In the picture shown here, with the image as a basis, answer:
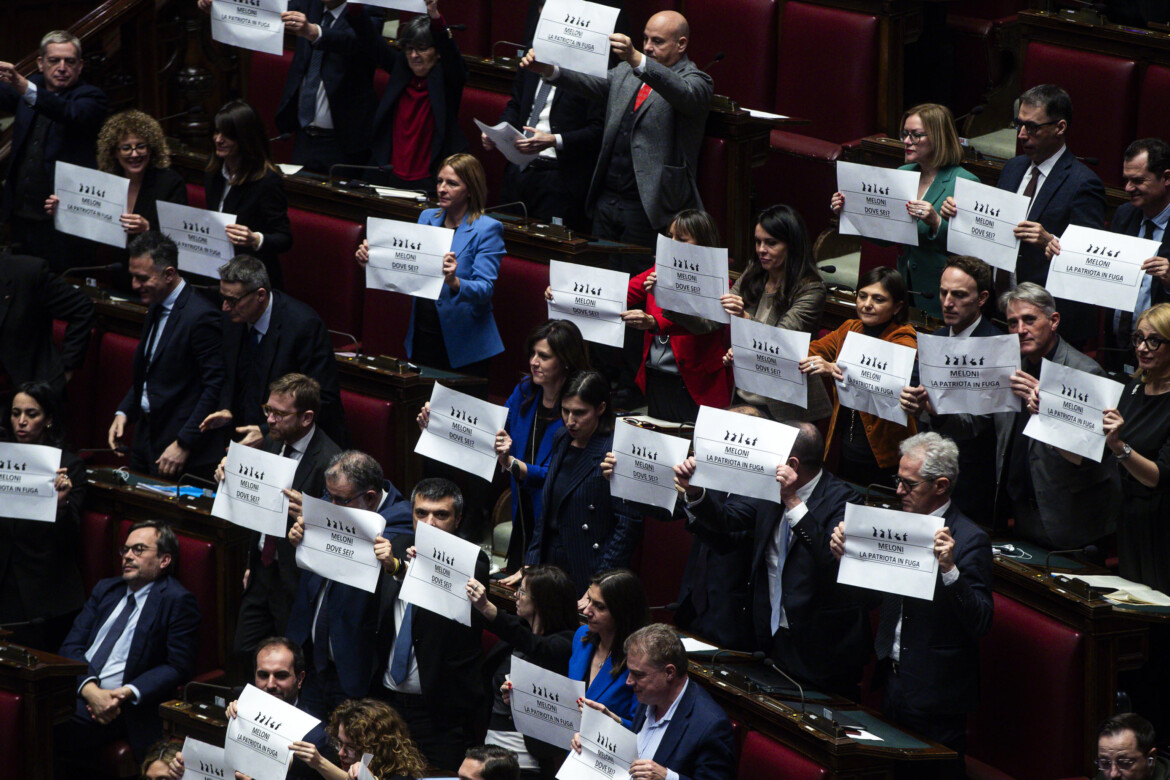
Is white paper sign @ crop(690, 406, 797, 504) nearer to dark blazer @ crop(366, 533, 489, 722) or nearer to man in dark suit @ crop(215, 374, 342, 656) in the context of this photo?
dark blazer @ crop(366, 533, 489, 722)

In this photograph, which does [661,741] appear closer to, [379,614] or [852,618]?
[852,618]

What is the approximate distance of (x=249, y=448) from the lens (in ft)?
14.0

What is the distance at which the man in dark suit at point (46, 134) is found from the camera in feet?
18.3

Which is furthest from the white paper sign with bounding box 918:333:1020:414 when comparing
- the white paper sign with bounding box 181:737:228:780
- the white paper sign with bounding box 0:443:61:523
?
the white paper sign with bounding box 0:443:61:523

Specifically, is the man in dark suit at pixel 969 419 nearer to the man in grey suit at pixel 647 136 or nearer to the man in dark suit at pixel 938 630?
the man in dark suit at pixel 938 630

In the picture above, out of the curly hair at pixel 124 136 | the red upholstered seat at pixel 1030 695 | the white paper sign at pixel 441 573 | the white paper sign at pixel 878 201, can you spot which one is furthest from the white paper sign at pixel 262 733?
the curly hair at pixel 124 136

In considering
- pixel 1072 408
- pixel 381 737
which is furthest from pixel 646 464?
pixel 1072 408

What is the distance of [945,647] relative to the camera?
3.56 m

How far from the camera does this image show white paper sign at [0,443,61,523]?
465 centimetres

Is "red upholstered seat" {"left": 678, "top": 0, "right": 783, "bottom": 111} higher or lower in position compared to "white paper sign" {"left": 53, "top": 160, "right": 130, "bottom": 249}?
higher

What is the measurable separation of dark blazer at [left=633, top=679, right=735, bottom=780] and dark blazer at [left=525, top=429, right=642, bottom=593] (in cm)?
67

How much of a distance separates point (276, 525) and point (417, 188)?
181cm

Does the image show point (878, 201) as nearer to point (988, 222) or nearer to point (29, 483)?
point (988, 222)

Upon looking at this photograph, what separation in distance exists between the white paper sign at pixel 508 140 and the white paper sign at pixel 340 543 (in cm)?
150
